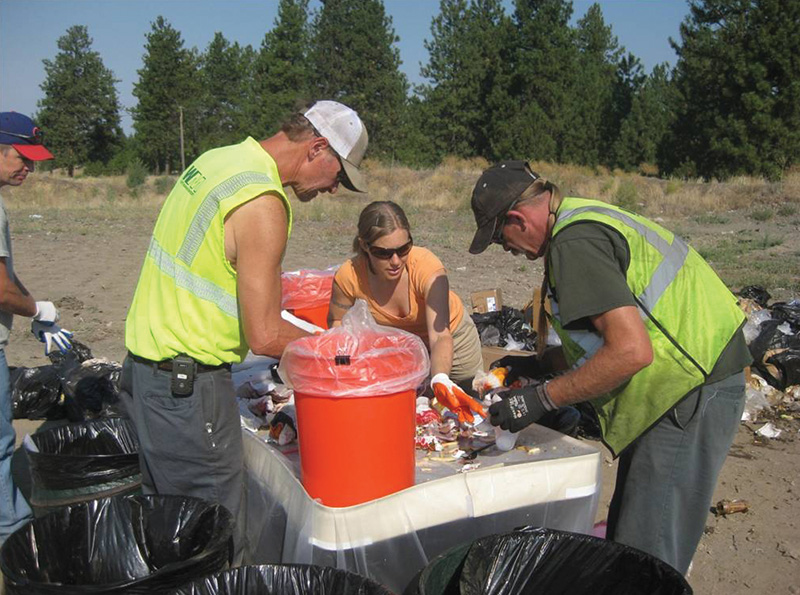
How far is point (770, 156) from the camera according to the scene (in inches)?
1015

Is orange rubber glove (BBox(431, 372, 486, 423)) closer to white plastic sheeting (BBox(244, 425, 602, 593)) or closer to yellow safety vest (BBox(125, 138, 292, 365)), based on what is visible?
white plastic sheeting (BBox(244, 425, 602, 593))

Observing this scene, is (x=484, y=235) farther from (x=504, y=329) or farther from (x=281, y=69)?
(x=281, y=69)

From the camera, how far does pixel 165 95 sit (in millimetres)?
39250

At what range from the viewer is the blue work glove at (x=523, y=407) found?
Result: 2289 millimetres

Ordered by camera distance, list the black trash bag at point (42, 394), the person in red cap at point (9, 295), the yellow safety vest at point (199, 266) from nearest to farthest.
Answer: the yellow safety vest at point (199, 266)
the person in red cap at point (9, 295)
the black trash bag at point (42, 394)

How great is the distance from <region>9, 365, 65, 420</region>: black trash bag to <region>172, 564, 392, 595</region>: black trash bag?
3620 millimetres

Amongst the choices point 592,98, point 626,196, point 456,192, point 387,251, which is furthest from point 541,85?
point 387,251

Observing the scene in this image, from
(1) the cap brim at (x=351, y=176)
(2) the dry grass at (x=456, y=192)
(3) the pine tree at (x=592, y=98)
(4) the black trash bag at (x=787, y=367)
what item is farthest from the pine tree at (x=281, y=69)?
(1) the cap brim at (x=351, y=176)

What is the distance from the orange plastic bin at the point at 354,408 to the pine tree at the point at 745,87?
1007 inches

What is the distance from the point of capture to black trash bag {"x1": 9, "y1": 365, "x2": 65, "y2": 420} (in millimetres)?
5035

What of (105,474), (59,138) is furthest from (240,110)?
(105,474)

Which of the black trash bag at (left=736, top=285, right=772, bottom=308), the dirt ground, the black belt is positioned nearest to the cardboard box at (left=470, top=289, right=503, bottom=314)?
the dirt ground

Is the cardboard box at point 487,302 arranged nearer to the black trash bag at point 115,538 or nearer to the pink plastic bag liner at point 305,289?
the pink plastic bag liner at point 305,289

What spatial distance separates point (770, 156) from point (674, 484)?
88.0 ft
